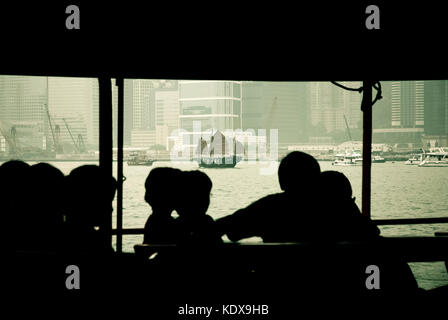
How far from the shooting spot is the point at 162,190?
205 cm

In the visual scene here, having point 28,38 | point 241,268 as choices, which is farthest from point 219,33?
point 241,268

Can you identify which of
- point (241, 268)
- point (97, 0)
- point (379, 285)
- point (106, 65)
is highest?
point (97, 0)

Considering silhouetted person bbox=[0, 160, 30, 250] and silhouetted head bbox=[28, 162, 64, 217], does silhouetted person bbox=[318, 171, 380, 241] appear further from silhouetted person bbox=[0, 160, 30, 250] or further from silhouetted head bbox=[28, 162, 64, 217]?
silhouetted person bbox=[0, 160, 30, 250]

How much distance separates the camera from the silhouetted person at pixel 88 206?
5.83ft

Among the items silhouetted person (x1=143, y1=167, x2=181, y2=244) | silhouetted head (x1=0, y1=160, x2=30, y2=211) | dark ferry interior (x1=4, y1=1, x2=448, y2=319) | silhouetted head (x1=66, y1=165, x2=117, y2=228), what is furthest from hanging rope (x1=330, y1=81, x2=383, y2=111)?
silhouetted head (x1=0, y1=160, x2=30, y2=211)

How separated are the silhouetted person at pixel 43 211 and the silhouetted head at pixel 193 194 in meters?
0.53

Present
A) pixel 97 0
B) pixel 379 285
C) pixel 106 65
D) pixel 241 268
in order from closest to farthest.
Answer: pixel 241 268
pixel 379 285
pixel 97 0
pixel 106 65

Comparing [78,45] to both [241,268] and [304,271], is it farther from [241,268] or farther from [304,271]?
[304,271]

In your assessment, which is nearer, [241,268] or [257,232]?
[241,268]

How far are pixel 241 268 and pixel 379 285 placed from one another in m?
0.58

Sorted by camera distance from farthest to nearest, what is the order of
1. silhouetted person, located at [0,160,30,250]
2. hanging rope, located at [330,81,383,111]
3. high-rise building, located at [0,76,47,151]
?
high-rise building, located at [0,76,47,151]
hanging rope, located at [330,81,383,111]
silhouetted person, located at [0,160,30,250]

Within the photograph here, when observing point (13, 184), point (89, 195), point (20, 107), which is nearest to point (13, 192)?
point (13, 184)

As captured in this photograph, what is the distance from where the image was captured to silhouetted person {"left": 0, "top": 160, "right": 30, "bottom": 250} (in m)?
1.75

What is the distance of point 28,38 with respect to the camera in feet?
6.88
